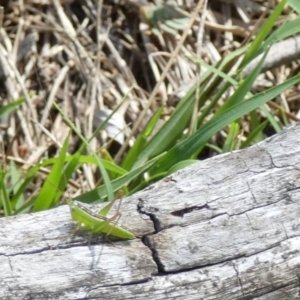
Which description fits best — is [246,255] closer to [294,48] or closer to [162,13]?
[294,48]

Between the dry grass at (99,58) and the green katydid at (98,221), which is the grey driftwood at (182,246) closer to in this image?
the green katydid at (98,221)

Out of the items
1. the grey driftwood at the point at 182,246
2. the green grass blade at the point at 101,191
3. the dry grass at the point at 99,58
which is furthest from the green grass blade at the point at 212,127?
the dry grass at the point at 99,58

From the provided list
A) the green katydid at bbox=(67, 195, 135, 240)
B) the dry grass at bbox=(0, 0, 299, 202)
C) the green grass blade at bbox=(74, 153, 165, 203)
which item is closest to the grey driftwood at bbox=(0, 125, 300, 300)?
the green katydid at bbox=(67, 195, 135, 240)

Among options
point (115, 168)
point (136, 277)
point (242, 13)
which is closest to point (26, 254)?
point (136, 277)

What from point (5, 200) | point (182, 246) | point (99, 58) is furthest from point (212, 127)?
point (99, 58)

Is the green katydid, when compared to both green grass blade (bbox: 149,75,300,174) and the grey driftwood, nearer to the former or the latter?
the grey driftwood

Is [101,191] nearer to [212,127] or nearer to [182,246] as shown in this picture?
[212,127]
